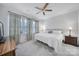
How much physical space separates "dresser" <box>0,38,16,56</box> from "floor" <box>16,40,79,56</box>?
0.17 metres

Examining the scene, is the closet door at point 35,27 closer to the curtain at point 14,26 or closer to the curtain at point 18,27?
the curtain at point 18,27

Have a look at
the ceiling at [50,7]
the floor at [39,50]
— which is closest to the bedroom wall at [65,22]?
the ceiling at [50,7]

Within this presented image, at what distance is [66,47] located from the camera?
1.82m

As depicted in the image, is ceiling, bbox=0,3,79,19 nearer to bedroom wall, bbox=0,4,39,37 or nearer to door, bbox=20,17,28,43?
bedroom wall, bbox=0,4,39,37

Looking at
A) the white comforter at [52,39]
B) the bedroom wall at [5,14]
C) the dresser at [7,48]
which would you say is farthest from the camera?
the white comforter at [52,39]

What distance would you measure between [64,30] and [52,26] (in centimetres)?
28

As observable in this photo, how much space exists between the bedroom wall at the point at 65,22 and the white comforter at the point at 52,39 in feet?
0.56

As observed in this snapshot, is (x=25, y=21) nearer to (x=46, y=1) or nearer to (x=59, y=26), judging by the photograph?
(x=46, y=1)

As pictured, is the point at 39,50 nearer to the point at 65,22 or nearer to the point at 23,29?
the point at 23,29

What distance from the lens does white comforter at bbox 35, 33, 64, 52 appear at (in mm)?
1850

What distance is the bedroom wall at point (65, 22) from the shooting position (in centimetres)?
179

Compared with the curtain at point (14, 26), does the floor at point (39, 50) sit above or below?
below

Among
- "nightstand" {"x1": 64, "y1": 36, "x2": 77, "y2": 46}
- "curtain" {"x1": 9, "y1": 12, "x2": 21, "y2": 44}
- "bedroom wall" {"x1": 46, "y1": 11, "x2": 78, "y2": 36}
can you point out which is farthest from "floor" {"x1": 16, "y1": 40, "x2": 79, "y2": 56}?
"bedroom wall" {"x1": 46, "y1": 11, "x2": 78, "y2": 36}

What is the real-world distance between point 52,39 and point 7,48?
3.22 feet
